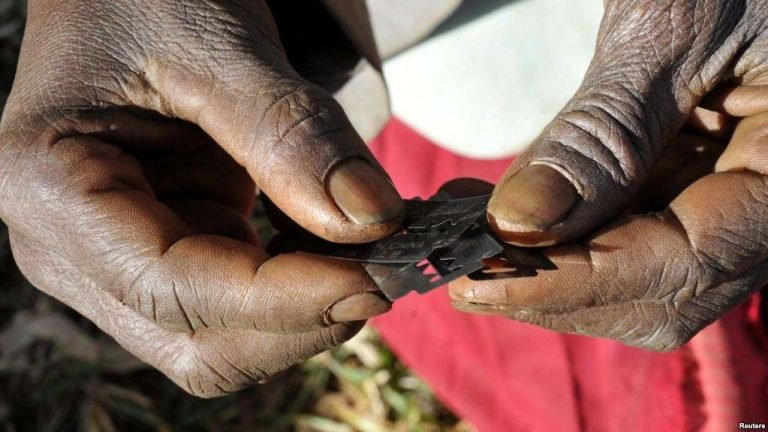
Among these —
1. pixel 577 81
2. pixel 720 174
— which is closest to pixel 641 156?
pixel 720 174

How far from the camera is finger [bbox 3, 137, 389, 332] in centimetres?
126

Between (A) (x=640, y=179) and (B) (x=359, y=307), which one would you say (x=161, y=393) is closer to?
(B) (x=359, y=307)

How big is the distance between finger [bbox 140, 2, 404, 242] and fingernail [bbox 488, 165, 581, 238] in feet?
0.53

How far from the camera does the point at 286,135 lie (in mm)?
1279

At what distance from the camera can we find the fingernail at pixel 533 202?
4.00 ft

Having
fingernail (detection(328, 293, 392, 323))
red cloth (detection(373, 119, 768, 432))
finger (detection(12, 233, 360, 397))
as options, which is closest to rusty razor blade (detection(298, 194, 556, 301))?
fingernail (detection(328, 293, 392, 323))

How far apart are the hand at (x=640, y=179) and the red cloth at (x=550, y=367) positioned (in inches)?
32.6

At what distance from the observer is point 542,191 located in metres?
1.23

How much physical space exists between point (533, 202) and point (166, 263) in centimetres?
59

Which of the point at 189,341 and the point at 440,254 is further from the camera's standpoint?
the point at 189,341

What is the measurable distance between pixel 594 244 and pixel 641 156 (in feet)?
0.54

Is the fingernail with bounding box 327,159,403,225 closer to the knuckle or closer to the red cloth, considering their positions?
the knuckle

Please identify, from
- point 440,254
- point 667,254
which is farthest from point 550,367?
point 440,254

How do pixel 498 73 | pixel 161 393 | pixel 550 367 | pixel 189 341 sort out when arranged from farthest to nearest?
1. pixel 161 393
2. pixel 550 367
3. pixel 498 73
4. pixel 189 341
